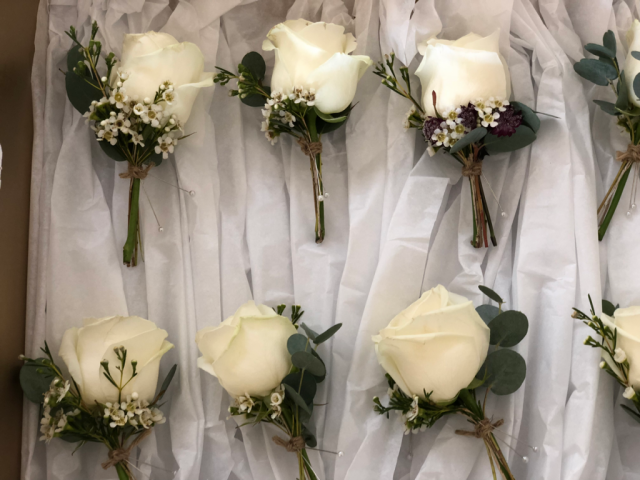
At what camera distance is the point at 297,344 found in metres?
0.91

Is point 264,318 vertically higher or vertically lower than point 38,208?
lower

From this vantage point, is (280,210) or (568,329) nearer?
(568,329)

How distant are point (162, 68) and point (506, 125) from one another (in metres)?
0.62

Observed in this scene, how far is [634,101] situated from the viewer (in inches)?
39.0

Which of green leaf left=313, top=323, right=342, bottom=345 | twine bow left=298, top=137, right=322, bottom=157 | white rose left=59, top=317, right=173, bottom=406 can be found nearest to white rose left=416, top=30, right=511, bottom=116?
twine bow left=298, top=137, right=322, bottom=157

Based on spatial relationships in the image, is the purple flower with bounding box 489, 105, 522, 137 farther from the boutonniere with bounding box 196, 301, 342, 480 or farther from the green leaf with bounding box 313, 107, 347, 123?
the boutonniere with bounding box 196, 301, 342, 480

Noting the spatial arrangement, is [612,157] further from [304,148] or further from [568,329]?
[304,148]

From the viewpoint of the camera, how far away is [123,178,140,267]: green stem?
1.04 m

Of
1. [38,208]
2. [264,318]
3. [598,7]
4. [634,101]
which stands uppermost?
[598,7]

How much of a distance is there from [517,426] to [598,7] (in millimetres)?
818

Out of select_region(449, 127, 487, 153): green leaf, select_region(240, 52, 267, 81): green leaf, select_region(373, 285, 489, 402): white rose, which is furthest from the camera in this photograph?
select_region(240, 52, 267, 81): green leaf

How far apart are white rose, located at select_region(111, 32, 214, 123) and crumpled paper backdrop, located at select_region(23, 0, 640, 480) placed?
0.08 meters

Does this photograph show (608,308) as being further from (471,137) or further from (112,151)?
(112,151)

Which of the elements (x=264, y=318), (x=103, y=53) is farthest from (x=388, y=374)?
(x=103, y=53)
